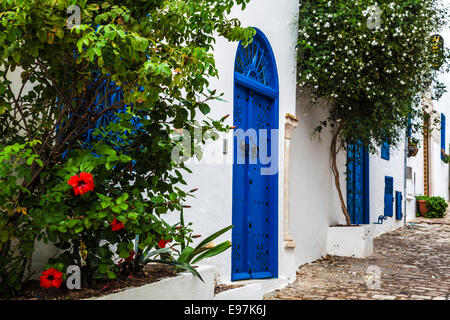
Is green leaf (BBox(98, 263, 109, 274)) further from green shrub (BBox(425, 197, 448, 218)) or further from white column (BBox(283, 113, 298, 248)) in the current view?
green shrub (BBox(425, 197, 448, 218))

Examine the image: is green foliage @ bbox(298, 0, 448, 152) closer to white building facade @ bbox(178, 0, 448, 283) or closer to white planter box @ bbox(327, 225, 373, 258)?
white building facade @ bbox(178, 0, 448, 283)

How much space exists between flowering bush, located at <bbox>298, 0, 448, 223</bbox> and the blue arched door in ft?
3.33

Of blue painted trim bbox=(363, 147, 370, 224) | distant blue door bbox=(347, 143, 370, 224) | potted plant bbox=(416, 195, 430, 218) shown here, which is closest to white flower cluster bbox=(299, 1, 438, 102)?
distant blue door bbox=(347, 143, 370, 224)

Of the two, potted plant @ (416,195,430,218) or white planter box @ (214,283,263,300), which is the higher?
potted plant @ (416,195,430,218)

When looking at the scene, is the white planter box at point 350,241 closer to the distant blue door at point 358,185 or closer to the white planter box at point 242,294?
the distant blue door at point 358,185

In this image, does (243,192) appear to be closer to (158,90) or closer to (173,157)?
(173,157)

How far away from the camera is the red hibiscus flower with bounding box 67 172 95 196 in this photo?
2553mm

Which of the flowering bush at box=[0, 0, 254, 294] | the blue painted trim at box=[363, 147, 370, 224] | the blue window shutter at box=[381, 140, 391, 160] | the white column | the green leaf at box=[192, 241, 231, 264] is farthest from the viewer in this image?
the blue window shutter at box=[381, 140, 391, 160]

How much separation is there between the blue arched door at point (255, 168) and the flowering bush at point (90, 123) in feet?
8.12

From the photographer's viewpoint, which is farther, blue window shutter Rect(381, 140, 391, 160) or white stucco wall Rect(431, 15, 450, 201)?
white stucco wall Rect(431, 15, 450, 201)

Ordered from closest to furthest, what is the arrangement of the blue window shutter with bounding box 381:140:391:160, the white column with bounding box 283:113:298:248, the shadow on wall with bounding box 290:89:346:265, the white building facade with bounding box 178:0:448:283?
the white building facade with bounding box 178:0:448:283 < the white column with bounding box 283:113:298:248 < the shadow on wall with bounding box 290:89:346:265 < the blue window shutter with bounding box 381:140:391:160

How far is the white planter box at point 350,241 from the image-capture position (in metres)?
8.11

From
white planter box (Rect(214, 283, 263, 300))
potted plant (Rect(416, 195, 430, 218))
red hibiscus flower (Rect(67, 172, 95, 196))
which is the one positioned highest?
red hibiscus flower (Rect(67, 172, 95, 196))

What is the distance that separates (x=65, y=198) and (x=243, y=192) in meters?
3.28
